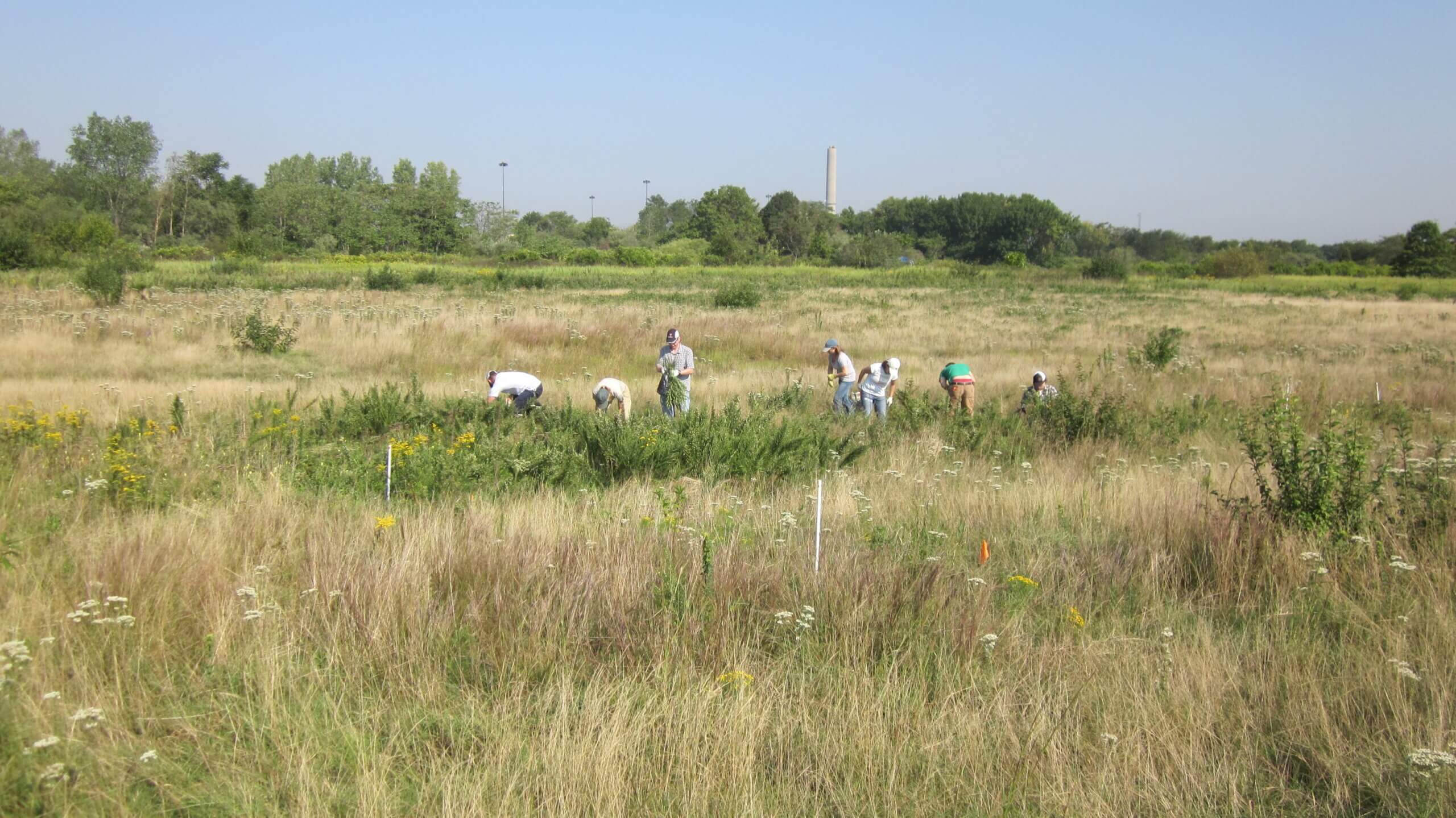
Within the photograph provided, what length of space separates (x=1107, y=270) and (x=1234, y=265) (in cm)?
1710

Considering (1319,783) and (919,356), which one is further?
(919,356)

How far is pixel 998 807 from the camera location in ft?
10.6

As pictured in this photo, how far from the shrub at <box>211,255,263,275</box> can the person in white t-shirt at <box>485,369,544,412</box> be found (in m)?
38.3

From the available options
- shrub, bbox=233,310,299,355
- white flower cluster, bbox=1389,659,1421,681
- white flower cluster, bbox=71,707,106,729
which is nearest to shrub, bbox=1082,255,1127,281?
shrub, bbox=233,310,299,355

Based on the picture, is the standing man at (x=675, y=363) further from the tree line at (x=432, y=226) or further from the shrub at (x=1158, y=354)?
the tree line at (x=432, y=226)

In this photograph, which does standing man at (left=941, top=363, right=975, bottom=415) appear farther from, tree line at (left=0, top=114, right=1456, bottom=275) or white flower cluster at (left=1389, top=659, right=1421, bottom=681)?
tree line at (left=0, top=114, right=1456, bottom=275)

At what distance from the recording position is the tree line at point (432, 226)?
262ft

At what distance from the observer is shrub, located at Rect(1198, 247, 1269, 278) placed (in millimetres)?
79750

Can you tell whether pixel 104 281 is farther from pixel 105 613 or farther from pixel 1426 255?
pixel 1426 255

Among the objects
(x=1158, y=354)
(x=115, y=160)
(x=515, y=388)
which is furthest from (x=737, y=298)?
(x=115, y=160)

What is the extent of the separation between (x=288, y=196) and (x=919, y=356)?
82.1 metres

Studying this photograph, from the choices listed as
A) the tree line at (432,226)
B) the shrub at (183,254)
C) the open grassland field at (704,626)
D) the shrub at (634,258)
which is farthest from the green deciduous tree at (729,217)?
the open grassland field at (704,626)

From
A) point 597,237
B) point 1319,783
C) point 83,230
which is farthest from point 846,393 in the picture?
point 597,237

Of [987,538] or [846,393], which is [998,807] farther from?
[846,393]
